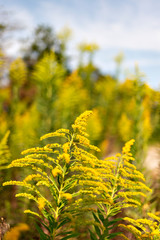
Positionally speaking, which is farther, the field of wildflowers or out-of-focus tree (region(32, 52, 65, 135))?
out-of-focus tree (region(32, 52, 65, 135))

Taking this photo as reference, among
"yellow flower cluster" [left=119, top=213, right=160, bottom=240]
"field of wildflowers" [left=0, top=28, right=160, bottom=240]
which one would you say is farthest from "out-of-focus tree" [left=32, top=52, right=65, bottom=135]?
"yellow flower cluster" [left=119, top=213, right=160, bottom=240]

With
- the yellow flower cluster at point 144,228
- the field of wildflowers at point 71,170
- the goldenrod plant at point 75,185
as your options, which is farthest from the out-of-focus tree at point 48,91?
the yellow flower cluster at point 144,228

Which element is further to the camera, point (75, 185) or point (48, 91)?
point (48, 91)

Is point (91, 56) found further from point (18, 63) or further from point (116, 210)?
point (116, 210)

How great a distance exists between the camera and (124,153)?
7.86 feet

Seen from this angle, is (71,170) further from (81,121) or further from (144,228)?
(144,228)

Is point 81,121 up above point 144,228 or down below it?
above

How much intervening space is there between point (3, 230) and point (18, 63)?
793 centimetres

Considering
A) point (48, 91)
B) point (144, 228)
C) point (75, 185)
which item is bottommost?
point (144, 228)

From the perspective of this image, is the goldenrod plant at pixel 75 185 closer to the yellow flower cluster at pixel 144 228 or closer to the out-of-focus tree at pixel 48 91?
the yellow flower cluster at pixel 144 228

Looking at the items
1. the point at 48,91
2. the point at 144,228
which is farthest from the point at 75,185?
the point at 48,91

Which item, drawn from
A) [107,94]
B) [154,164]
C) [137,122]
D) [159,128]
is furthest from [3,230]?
[107,94]

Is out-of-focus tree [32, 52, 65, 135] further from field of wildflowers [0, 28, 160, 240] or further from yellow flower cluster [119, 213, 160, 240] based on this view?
yellow flower cluster [119, 213, 160, 240]

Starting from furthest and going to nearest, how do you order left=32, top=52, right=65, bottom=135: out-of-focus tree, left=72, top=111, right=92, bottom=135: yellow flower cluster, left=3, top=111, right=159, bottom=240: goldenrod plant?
left=32, top=52, right=65, bottom=135: out-of-focus tree < left=72, top=111, right=92, bottom=135: yellow flower cluster < left=3, top=111, right=159, bottom=240: goldenrod plant
